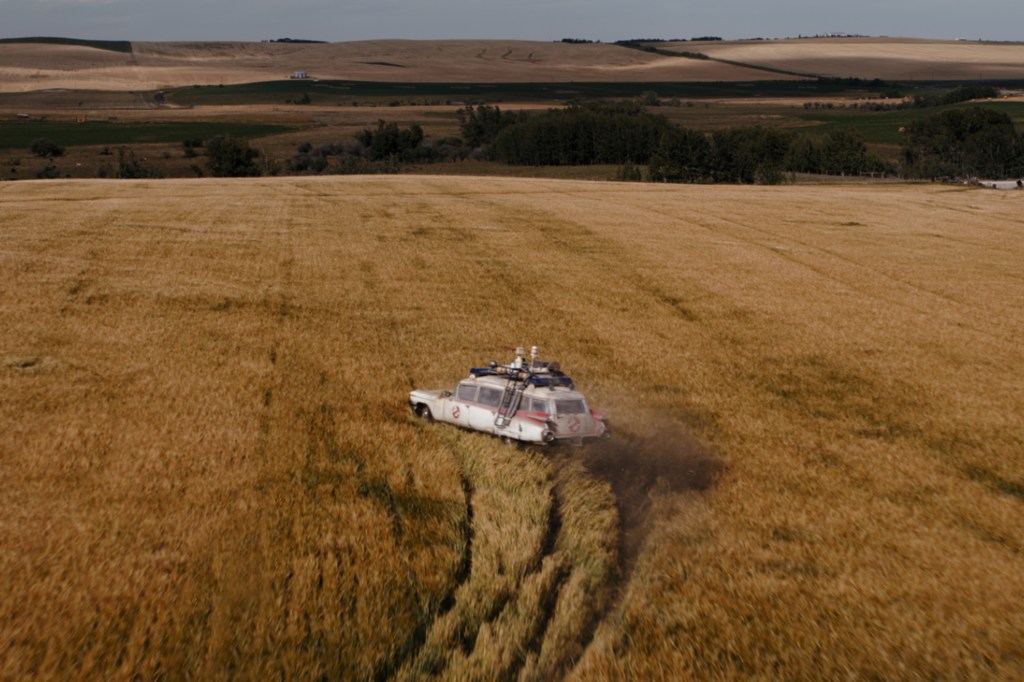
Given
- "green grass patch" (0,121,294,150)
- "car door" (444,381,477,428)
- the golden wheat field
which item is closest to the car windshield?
the golden wheat field

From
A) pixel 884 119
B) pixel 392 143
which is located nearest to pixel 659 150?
pixel 392 143

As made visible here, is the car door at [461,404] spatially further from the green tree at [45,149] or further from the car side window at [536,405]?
the green tree at [45,149]

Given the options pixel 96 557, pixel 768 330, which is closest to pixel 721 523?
pixel 96 557

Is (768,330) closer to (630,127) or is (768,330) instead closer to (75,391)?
(75,391)

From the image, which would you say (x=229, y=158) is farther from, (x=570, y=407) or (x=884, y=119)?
(x=884, y=119)

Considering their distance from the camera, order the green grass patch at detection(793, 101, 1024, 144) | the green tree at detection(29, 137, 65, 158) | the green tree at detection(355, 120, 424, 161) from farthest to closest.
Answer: the green grass patch at detection(793, 101, 1024, 144)
the green tree at detection(355, 120, 424, 161)
the green tree at detection(29, 137, 65, 158)

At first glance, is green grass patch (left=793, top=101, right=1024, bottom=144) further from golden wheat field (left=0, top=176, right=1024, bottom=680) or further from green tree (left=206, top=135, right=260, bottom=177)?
golden wheat field (left=0, top=176, right=1024, bottom=680)

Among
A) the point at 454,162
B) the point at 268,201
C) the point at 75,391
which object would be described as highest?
the point at 75,391
